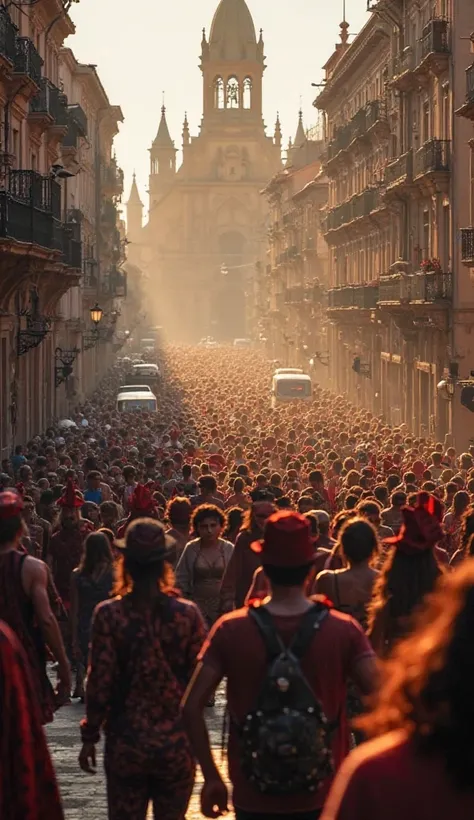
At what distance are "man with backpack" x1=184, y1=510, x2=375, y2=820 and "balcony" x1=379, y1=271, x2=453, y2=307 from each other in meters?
30.4

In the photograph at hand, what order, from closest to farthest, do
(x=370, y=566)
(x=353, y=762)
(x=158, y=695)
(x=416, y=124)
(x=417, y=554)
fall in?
(x=353, y=762) < (x=158, y=695) < (x=417, y=554) < (x=370, y=566) < (x=416, y=124)

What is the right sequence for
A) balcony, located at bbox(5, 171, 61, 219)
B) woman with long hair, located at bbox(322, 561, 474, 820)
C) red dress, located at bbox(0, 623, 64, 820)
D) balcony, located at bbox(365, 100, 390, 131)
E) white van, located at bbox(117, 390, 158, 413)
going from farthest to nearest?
balcony, located at bbox(365, 100, 390, 131), white van, located at bbox(117, 390, 158, 413), balcony, located at bbox(5, 171, 61, 219), red dress, located at bbox(0, 623, 64, 820), woman with long hair, located at bbox(322, 561, 474, 820)

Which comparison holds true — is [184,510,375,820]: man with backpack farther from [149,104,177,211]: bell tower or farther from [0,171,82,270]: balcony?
[149,104,177,211]: bell tower

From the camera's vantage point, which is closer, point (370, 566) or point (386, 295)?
point (370, 566)

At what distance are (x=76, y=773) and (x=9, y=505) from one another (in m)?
2.55

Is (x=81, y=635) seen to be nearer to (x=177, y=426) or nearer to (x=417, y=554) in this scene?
(x=417, y=554)

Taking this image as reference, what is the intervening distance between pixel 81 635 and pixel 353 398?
4920 cm

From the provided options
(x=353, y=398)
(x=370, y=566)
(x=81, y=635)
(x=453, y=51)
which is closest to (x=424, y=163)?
(x=453, y=51)

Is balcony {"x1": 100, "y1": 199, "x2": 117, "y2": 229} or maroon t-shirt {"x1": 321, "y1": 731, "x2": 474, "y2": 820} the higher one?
balcony {"x1": 100, "y1": 199, "x2": 117, "y2": 229}

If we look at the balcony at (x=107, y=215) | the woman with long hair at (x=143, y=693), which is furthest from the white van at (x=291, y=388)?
the woman with long hair at (x=143, y=693)

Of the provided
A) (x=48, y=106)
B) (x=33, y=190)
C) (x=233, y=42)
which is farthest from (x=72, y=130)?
(x=233, y=42)

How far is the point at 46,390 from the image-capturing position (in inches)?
1694

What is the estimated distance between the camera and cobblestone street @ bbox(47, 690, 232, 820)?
28.6ft

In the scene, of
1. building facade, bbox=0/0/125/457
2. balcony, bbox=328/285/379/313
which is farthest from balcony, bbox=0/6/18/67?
balcony, bbox=328/285/379/313
